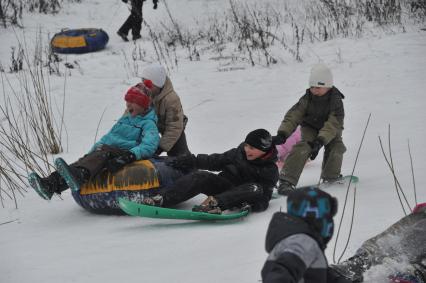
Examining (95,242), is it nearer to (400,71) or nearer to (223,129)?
(223,129)

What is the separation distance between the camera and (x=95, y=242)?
3570 mm

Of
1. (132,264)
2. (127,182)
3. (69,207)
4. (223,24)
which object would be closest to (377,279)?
(132,264)

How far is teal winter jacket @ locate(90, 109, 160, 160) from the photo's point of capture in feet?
14.3

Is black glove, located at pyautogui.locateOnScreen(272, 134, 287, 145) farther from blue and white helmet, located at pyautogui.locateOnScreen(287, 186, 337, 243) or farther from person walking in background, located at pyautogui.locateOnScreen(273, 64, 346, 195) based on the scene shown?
blue and white helmet, located at pyautogui.locateOnScreen(287, 186, 337, 243)

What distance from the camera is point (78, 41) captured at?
10453 mm

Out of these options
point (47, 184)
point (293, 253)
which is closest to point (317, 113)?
point (47, 184)

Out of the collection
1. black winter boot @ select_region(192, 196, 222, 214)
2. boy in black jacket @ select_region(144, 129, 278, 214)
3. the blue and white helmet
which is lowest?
black winter boot @ select_region(192, 196, 222, 214)

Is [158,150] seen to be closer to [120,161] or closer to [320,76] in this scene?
[120,161]

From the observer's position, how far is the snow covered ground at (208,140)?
3.06 meters

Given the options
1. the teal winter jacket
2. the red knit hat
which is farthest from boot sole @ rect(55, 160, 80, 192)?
the red knit hat

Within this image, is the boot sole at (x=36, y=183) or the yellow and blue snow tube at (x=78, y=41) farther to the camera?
the yellow and blue snow tube at (x=78, y=41)

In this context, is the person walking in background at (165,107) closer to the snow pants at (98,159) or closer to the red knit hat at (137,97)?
the red knit hat at (137,97)

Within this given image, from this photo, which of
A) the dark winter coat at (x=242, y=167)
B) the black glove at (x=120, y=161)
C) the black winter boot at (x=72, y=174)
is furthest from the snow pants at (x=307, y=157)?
the black winter boot at (x=72, y=174)

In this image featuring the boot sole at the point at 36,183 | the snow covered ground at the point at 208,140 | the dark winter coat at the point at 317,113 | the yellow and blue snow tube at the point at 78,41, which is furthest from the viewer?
the yellow and blue snow tube at the point at 78,41
